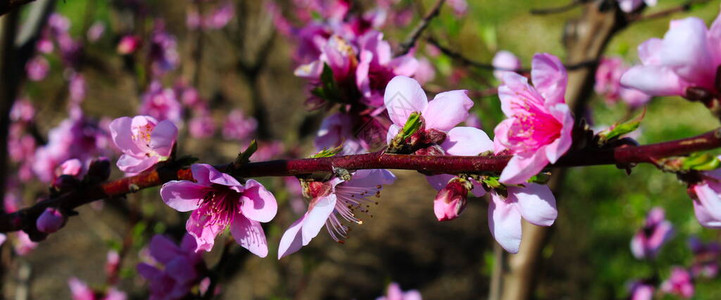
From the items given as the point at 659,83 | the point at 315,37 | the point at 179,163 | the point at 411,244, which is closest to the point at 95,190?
the point at 179,163

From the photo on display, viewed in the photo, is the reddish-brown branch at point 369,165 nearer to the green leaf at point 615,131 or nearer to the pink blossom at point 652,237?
the green leaf at point 615,131

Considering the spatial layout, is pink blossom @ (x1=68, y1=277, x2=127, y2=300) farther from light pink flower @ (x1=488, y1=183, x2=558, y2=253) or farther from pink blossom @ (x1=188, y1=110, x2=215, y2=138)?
pink blossom @ (x1=188, y1=110, x2=215, y2=138)

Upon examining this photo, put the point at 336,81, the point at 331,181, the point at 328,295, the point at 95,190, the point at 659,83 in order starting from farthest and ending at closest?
the point at 328,295 → the point at 336,81 → the point at 95,190 → the point at 331,181 → the point at 659,83

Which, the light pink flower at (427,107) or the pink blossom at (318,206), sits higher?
the light pink flower at (427,107)

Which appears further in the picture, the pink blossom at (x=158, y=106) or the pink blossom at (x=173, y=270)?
the pink blossom at (x=158, y=106)

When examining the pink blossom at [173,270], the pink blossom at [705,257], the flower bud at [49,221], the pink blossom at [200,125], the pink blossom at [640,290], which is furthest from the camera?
the pink blossom at [200,125]

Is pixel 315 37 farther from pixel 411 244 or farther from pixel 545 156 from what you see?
pixel 411 244

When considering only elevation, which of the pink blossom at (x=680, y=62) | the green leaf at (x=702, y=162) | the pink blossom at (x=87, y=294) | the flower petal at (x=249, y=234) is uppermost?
the pink blossom at (x=680, y=62)

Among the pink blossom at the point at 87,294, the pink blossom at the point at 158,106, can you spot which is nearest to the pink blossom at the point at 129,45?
the pink blossom at the point at 158,106
